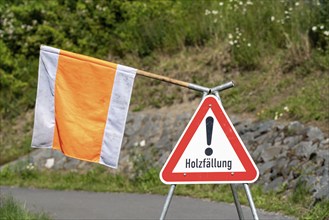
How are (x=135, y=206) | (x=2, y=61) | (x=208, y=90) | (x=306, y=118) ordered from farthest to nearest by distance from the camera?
(x=2, y=61) → (x=306, y=118) → (x=135, y=206) → (x=208, y=90)

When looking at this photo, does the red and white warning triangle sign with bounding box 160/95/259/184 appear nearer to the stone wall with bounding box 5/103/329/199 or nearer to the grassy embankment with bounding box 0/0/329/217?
the grassy embankment with bounding box 0/0/329/217

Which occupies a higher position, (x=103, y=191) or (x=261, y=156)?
(x=261, y=156)

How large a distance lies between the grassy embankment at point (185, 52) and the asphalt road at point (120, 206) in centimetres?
43

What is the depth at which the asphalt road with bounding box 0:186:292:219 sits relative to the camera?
1089 centimetres

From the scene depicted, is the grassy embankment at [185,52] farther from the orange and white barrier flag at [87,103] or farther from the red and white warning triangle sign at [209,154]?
the orange and white barrier flag at [87,103]

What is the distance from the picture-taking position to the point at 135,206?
1191 cm

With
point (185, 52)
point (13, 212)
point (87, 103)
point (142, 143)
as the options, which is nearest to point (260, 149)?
point (142, 143)

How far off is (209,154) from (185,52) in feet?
40.1

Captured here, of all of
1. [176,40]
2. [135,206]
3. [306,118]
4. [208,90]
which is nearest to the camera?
[208,90]

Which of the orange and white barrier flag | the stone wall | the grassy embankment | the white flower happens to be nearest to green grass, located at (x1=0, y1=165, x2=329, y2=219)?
the grassy embankment

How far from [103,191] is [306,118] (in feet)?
11.5

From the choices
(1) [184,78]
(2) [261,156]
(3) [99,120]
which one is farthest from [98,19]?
(3) [99,120]

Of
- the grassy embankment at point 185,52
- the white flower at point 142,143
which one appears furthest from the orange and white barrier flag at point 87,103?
the white flower at point 142,143

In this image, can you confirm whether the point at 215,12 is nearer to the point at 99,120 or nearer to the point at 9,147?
the point at 9,147
